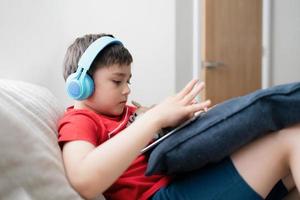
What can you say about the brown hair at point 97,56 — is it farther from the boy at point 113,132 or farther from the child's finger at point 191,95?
the child's finger at point 191,95

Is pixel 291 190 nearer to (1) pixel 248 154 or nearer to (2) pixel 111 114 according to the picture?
(1) pixel 248 154

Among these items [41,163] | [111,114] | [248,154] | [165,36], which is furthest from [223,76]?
[41,163]

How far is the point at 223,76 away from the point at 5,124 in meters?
2.18

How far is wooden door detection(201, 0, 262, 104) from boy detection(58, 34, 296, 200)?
5.01 ft

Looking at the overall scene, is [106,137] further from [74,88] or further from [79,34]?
[79,34]

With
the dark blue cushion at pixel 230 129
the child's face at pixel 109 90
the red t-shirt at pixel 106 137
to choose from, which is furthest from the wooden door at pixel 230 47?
the dark blue cushion at pixel 230 129

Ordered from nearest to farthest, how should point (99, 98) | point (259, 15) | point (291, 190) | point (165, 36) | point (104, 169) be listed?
point (104, 169), point (291, 190), point (99, 98), point (165, 36), point (259, 15)

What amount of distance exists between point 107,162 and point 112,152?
0.07ft

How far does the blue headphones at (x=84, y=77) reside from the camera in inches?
34.6

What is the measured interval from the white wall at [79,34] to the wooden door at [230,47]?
0.38 meters

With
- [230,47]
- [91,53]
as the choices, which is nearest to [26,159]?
[91,53]

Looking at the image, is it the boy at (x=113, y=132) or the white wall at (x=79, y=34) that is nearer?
the boy at (x=113, y=132)

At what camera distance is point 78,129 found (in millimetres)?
768

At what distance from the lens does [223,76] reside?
101 inches
